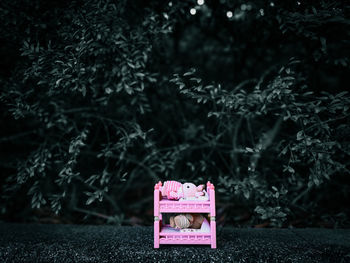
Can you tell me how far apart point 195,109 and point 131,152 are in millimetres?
1069

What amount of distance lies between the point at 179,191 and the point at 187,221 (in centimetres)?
26

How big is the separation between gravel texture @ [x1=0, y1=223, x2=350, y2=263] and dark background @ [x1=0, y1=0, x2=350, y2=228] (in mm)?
259

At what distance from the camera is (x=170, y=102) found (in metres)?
3.53

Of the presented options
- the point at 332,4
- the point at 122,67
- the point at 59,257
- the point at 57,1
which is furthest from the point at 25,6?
the point at 332,4

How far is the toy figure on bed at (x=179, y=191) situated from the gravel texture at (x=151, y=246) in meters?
0.41

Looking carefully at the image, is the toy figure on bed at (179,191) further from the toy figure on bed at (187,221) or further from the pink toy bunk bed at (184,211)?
the toy figure on bed at (187,221)

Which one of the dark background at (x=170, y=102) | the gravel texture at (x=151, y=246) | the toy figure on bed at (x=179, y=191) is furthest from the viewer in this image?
the dark background at (x=170, y=102)

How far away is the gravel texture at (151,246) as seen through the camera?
6.39 feet

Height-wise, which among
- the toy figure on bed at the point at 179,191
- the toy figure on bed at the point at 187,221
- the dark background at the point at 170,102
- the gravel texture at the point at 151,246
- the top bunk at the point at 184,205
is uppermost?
the dark background at the point at 170,102

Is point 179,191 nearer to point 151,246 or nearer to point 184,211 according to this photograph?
point 184,211

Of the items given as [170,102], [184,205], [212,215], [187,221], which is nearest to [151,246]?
[187,221]

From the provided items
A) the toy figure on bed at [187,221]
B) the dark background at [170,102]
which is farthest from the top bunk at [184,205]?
the dark background at [170,102]

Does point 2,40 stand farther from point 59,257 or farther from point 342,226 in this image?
point 342,226

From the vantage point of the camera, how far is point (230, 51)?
377cm
